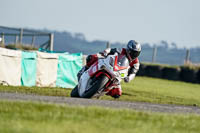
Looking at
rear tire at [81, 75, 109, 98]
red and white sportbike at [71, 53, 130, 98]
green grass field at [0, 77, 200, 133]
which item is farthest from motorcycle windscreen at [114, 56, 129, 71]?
green grass field at [0, 77, 200, 133]

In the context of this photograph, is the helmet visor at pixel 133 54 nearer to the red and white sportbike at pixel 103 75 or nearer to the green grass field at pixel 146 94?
the red and white sportbike at pixel 103 75

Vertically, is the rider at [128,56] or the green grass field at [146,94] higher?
the rider at [128,56]

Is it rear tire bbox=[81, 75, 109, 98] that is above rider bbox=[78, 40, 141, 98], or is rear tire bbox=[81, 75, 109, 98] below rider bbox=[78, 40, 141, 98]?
below

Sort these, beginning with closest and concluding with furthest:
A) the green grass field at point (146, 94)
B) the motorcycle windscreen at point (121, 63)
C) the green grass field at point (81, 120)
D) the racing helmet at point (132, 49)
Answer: the green grass field at point (81, 120), the motorcycle windscreen at point (121, 63), the racing helmet at point (132, 49), the green grass field at point (146, 94)

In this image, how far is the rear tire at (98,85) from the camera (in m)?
11.3

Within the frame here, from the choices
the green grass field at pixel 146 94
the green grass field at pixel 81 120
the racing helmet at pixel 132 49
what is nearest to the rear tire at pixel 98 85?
the racing helmet at pixel 132 49

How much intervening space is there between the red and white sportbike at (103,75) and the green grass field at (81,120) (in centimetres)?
277

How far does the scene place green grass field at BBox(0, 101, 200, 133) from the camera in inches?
258

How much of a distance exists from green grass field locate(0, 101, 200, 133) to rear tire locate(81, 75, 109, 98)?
271cm

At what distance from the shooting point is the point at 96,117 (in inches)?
306

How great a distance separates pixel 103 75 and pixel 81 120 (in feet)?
13.9

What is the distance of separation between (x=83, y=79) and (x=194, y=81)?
1908 cm

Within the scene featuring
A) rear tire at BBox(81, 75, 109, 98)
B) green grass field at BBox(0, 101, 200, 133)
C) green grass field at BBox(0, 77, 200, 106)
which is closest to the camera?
green grass field at BBox(0, 101, 200, 133)

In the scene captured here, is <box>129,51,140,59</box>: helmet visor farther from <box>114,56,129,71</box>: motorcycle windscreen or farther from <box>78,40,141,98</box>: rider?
<box>114,56,129,71</box>: motorcycle windscreen
